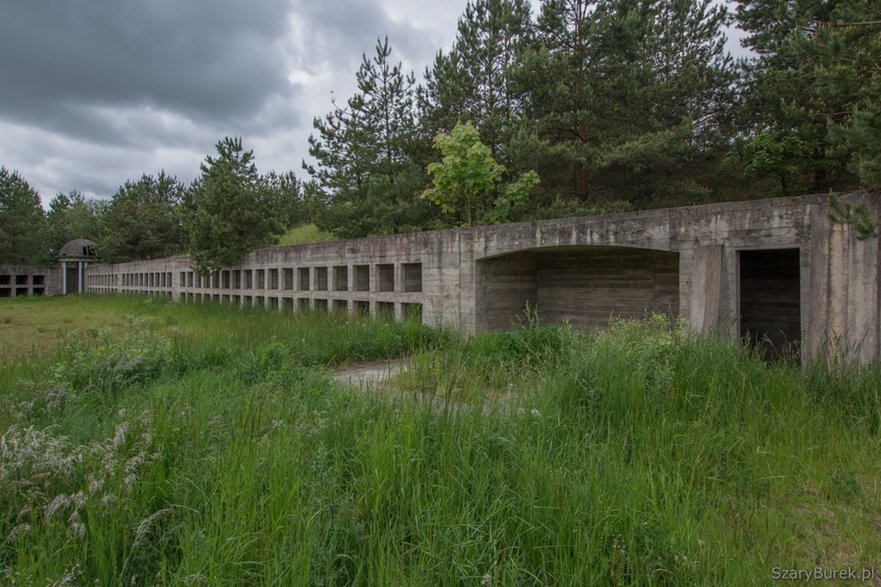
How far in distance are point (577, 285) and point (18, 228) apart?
135 feet

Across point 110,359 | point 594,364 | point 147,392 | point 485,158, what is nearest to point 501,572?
point 594,364

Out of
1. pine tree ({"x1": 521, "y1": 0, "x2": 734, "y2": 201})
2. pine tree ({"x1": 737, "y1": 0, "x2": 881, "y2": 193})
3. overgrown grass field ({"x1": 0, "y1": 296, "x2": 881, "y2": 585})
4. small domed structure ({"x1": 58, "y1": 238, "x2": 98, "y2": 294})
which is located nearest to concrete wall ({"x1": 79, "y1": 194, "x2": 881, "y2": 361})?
overgrown grass field ({"x1": 0, "y1": 296, "x2": 881, "y2": 585})

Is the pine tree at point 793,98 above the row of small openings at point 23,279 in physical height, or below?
above

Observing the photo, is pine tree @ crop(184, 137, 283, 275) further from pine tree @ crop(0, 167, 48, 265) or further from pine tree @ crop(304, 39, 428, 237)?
pine tree @ crop(0, 167, 48, 265)

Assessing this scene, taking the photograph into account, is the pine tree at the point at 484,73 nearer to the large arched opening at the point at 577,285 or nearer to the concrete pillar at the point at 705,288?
the large arched opening at the point at 577,285

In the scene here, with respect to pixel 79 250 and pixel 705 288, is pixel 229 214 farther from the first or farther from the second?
pixel 79 250

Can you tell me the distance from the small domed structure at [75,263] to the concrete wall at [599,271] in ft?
90.8

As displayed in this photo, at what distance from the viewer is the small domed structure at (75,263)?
39.1 meters

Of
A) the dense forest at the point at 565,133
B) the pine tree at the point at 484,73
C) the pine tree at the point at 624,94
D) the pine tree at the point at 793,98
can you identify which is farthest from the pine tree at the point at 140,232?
the pine tree at the point at 793,98

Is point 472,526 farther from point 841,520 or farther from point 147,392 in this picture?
point 147,392

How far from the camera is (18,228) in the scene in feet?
120
